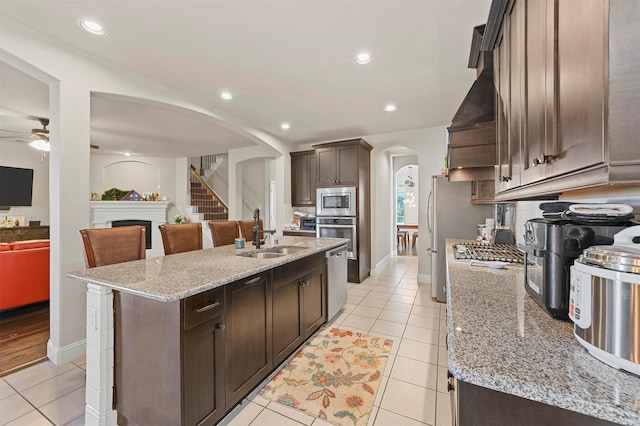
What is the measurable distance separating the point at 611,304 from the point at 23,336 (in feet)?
13.9

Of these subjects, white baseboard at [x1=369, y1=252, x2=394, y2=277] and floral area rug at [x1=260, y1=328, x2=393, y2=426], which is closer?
floral area rug at [x1=260, y1=328, x2=393, y2=426]

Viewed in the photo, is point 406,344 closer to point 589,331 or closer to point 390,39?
point 589,331

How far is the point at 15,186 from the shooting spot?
5.43 meters

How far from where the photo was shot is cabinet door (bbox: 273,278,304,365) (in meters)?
2.04

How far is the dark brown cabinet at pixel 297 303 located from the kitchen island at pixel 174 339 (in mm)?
165

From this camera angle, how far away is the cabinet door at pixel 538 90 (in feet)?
2.75

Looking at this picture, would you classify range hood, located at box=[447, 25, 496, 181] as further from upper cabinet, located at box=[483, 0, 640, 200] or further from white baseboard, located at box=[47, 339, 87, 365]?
white baseboard, located at box=[47, 339, 87, 365]

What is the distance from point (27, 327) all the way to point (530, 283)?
443 centimetres

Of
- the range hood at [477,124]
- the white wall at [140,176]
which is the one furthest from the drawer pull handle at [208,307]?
the white wall at [140,176]

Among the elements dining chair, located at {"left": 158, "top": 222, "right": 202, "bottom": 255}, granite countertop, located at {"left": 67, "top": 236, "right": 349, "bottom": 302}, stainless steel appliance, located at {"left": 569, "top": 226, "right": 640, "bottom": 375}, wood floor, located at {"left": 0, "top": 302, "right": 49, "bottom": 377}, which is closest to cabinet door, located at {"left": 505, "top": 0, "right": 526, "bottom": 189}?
stainless steel appliance, located at {"left": 569, "top": 226, "right": 640, "bottom": 375}

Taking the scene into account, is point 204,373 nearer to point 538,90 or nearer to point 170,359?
point 170,359

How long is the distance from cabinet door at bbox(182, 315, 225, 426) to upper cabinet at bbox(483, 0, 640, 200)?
1.65 m

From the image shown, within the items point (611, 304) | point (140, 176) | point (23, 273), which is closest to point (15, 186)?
point (140, 176)

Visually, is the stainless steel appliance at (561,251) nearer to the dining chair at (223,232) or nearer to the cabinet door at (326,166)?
the dining chair at (223,232)
